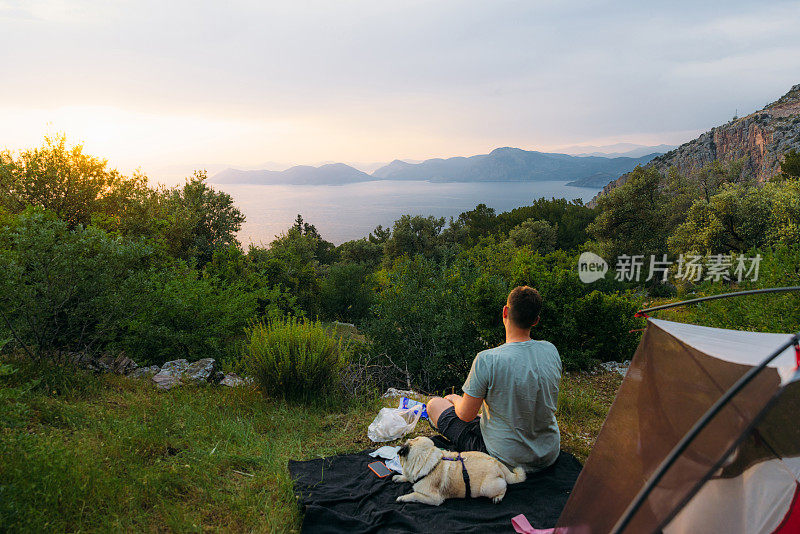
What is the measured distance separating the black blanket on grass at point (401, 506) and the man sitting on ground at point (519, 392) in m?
0.23

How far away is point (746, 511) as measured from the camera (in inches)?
88.8

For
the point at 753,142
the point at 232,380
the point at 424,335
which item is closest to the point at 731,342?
the point at 424,335

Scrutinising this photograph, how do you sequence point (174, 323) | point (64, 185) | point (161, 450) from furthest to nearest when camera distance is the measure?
point (64, 185) < point (174, 323) < point (161, 450)

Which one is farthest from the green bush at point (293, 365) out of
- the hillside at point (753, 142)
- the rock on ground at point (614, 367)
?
the hillside at point (753, 142)

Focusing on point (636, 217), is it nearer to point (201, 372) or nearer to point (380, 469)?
point (201, 372)

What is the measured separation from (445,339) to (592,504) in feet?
14.6

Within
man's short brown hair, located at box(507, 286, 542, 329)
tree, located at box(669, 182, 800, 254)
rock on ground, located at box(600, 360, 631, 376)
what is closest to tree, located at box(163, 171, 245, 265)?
rock on ground, located at box(600, 360, 631, 376)

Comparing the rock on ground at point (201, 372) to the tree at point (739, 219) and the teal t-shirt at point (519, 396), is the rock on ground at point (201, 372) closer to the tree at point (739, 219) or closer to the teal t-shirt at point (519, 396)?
the teal t-shirt at point (519, 396)

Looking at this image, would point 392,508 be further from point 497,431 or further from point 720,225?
point 720,225

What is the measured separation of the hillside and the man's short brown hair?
66013 mm

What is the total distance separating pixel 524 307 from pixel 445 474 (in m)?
1.42

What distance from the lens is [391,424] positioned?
417cm

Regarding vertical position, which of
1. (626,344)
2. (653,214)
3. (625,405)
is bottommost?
(626,344)

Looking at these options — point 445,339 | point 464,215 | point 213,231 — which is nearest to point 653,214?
point 445,339
